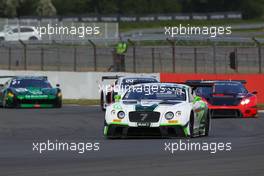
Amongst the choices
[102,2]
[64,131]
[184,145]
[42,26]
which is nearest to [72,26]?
[42,26]

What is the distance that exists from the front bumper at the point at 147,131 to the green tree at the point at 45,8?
2765 inches

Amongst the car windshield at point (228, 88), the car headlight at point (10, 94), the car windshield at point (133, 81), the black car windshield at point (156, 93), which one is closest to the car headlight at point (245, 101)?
the car windshield at point (228, 88)

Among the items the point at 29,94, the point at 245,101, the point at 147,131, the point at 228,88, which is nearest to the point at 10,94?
the point at 29,94

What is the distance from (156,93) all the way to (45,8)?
7054 centimetres

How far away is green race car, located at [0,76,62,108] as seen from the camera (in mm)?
34000

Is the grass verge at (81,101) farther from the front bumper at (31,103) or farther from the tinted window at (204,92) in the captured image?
the tinted window at (204,92)

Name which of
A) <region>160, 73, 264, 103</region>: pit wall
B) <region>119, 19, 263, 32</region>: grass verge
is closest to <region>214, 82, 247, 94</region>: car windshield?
<region>160, 73, 264, 103</region>: pit wall

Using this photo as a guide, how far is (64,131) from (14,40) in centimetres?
4727

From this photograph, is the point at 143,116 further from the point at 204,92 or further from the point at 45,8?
the point at 45,8

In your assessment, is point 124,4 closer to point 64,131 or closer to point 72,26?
point 72,26

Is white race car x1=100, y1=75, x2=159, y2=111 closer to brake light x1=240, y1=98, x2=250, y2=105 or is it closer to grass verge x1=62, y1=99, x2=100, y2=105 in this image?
brake light x1=240, y1=98, x2=250, y2=105

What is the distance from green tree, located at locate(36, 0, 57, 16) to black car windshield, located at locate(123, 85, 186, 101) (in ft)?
226

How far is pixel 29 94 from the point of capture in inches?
1335

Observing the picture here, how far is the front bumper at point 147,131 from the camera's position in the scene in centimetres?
2025
